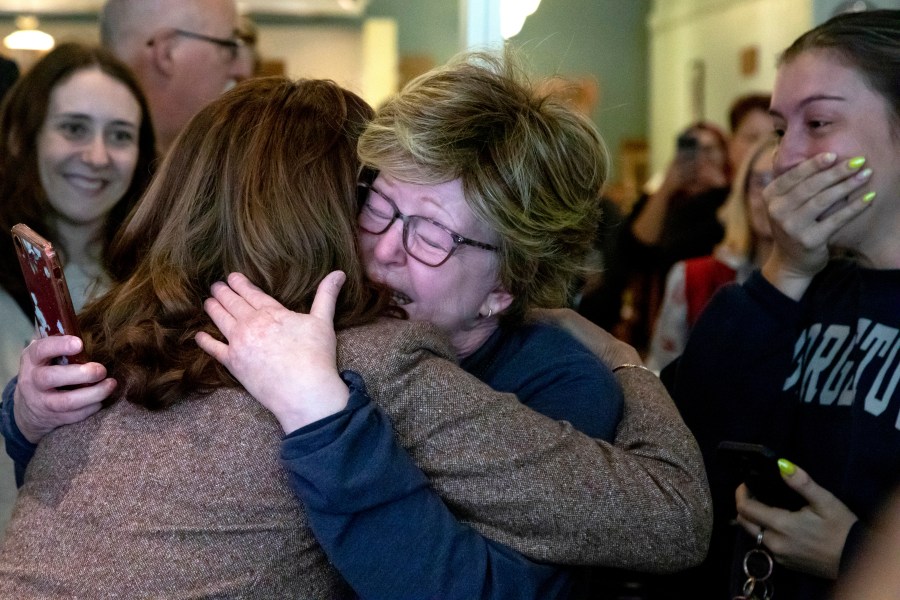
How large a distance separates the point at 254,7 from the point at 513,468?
18.5 ft

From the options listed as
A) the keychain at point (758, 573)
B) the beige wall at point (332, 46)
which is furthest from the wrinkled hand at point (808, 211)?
the beige wall at point (332, 46)

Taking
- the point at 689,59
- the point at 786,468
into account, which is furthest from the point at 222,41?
the point at 689,59

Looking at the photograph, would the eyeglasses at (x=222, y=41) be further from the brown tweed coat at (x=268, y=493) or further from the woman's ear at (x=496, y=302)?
the brown tweed coat at (x=268, y=493)

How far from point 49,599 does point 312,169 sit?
0.62m

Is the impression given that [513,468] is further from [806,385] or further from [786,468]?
[806,385]

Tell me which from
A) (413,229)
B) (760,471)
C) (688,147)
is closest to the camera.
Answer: (413,229)

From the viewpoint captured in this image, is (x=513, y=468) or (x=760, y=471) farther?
(x=760, y=471)

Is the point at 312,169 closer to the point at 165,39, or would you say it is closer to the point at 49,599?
the point at 49,599

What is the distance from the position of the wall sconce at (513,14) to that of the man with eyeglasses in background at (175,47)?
3.27 ft

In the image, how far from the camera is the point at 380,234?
1.43m

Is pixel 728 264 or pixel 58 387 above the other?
pixel 58 387

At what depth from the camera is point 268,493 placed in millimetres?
1160

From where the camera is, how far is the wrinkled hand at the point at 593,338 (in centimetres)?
160

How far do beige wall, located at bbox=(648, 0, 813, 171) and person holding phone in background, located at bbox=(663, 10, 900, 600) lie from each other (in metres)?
4.83
